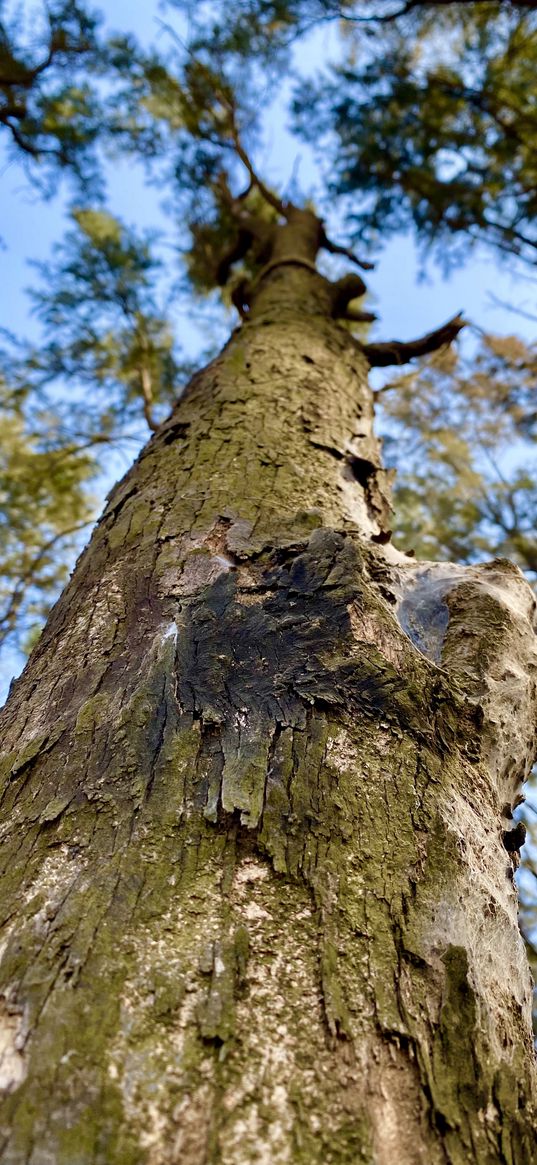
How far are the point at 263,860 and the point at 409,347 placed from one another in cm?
291

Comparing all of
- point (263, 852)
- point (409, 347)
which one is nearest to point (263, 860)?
point (263, 852)

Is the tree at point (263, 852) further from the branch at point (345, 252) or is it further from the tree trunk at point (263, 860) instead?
the branch at point (345, 252)

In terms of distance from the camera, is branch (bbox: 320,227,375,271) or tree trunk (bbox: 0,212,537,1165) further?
branch (bbox: 320,227,375,271)

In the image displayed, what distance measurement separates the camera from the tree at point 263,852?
0.59 m

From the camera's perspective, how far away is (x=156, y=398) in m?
6.04

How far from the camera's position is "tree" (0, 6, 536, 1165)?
0.59 m

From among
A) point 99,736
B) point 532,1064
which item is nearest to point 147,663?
point 99,736

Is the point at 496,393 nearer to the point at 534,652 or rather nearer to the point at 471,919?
the point at 534,652

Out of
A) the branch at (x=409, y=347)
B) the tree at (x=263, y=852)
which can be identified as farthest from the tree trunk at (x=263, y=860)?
the branch at (x=409, y=347)

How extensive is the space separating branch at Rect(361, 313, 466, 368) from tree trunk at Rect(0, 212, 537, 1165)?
198cm

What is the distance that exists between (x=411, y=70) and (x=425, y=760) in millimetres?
6382

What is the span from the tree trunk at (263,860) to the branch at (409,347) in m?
1.98

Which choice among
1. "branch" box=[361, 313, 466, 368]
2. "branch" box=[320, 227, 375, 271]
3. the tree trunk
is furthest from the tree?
"branch" box=[320, 227, 375, 271]

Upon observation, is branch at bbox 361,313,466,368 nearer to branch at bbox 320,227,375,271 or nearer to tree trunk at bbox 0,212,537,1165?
branch at bbox 320,227,375,271
